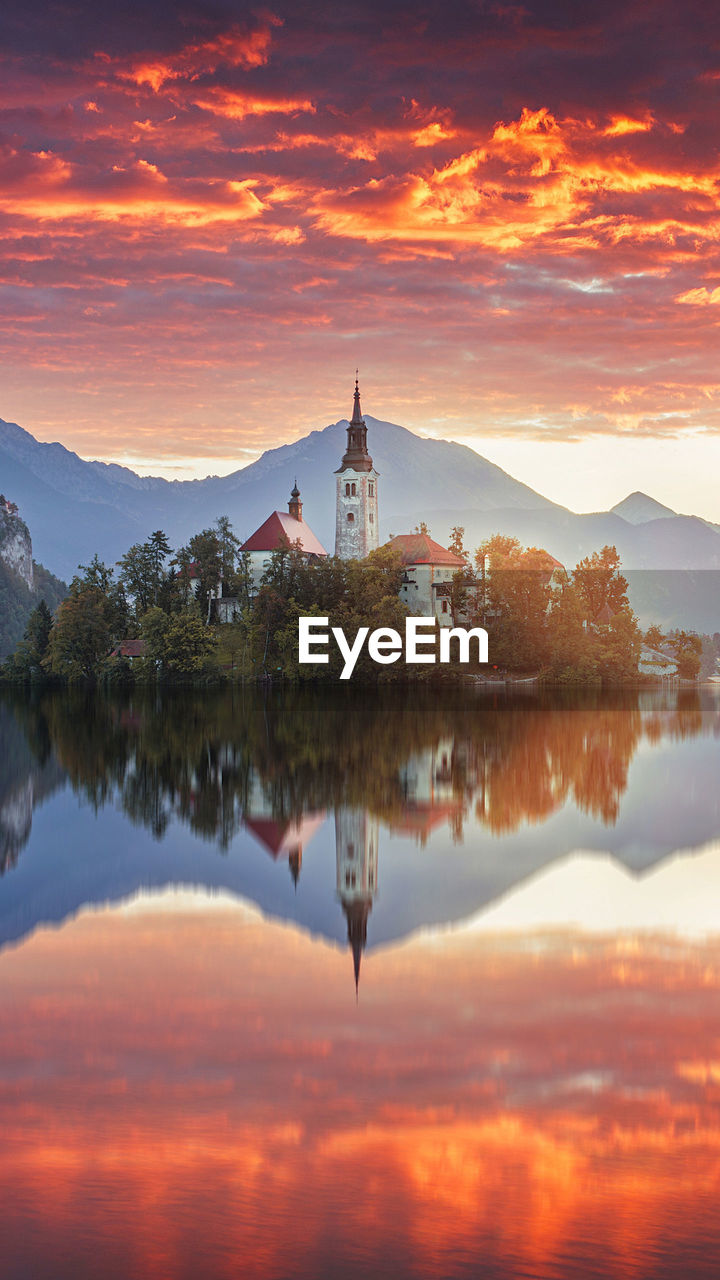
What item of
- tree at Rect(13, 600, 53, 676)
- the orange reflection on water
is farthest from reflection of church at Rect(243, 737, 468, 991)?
tree at Rect(13, 600, 53, 676)

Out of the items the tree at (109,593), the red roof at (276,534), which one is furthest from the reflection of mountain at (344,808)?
the red roof at (276,534)

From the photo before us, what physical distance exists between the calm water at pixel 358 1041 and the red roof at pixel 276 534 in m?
89.1

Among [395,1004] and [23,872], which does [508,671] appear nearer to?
[23,872]

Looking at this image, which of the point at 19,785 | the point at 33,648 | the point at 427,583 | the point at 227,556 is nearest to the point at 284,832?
the point at 19,785

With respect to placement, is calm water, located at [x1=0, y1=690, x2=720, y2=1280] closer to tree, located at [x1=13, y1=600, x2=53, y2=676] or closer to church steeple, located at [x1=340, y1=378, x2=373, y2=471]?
tree, located at [x1=13, y1=600, x2=53, y2=676]

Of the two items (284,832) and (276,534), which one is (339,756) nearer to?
(284,832)

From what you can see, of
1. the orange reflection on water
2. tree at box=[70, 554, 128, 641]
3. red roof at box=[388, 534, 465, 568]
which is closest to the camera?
the orange reflection on water

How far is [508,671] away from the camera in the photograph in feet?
295

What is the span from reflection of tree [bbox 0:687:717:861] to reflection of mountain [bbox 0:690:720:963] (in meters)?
0.13

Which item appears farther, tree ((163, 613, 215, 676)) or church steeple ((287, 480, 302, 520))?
church steeple ((287, 480, 302, 520))

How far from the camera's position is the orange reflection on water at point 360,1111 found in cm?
707

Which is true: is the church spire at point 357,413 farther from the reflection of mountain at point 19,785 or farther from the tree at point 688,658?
the reflection of mountain at point 19,785

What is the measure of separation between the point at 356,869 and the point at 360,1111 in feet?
34.0

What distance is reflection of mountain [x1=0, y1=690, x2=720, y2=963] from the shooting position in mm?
17844
